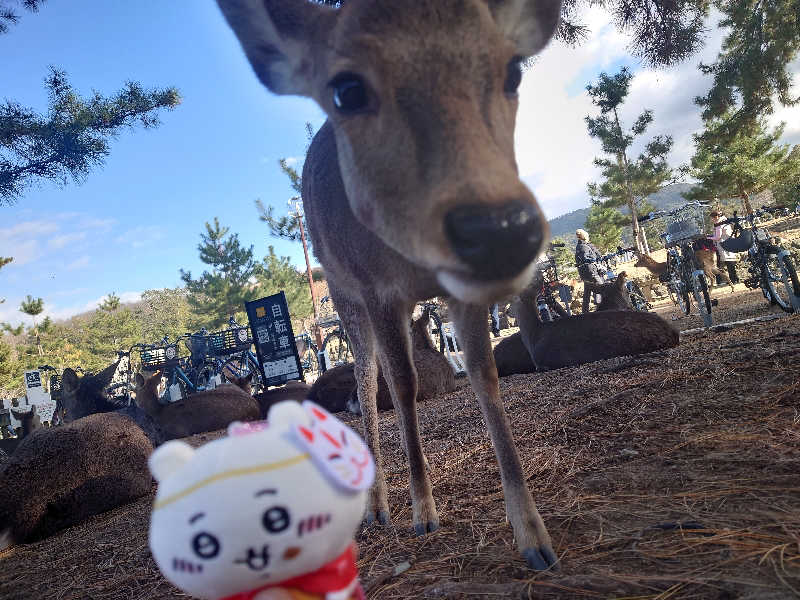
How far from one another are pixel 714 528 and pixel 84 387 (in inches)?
405

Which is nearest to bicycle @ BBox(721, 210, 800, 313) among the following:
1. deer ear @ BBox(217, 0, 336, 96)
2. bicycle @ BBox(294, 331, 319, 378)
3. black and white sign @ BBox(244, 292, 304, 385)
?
deer ear @ BBox(217, 0, 336, 96)

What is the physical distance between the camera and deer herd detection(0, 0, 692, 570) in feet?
4.25

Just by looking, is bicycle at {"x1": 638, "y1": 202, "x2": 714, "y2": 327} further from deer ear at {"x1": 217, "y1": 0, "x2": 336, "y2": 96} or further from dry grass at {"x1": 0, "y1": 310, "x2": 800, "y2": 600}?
deer ear at {"x1": 217, "y1": 0, "x2": 336, "y2": 96}

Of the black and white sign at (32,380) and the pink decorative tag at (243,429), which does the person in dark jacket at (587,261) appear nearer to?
the pink decorative tag at (243,429)

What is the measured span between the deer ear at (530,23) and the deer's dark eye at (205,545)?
6.41ft

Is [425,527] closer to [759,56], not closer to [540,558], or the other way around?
[540,558]

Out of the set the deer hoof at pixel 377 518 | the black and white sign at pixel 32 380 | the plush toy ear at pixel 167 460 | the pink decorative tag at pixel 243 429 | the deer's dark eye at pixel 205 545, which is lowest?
the deer hoof at pixel 377 518

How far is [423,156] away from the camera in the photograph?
58.7 inches

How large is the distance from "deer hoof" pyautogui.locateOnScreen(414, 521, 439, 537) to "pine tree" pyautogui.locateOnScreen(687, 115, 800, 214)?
4495cm

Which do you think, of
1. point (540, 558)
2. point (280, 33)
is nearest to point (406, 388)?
point (540, 558)

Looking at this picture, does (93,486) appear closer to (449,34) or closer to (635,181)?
(449,34)

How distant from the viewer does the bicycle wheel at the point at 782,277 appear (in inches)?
281

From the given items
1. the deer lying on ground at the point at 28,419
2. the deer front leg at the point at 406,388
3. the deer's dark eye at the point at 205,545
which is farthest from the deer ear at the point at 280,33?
the deer lying on ground at the point at 28,419

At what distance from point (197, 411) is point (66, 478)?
3.75 metres
